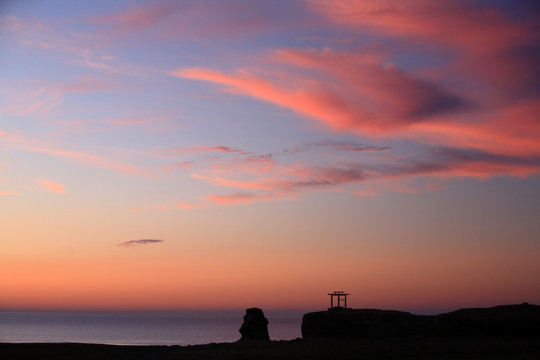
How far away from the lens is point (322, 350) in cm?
4297

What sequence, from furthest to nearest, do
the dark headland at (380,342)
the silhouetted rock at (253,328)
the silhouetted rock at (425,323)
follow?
the silhouetted rock at (253,328) → the silhouetted rock at (425,323) → the dark headland at (380,342)

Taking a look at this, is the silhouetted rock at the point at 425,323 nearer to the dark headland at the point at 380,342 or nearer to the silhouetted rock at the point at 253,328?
the dark headland at the point at 380,342

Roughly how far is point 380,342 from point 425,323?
15.8ft

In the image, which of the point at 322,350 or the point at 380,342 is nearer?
the point at 322,350

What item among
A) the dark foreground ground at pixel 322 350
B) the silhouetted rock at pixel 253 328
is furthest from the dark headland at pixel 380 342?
the silhouetted rock at pixel 253 328

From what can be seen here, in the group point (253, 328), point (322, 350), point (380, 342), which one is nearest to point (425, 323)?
point (380, 342)

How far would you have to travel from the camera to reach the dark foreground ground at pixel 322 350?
38125mm

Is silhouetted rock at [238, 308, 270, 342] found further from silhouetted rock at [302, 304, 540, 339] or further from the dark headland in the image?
silhouetted rock at [302, 304, 540, 339]

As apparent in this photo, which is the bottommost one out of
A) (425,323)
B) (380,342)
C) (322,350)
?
(322,350)

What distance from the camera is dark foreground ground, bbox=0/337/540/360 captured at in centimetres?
3812

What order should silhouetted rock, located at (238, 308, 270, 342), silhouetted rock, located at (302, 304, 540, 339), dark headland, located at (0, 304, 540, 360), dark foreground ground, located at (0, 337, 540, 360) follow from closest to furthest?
dark foreground ground, located at (0, 337, 540, 360) → dark headland, located at (0, 304, 540, 360) → silhouetted rock, located at (302, 304, 540, 339) → silhouetted rock, located at (238, 308, 270, 342)

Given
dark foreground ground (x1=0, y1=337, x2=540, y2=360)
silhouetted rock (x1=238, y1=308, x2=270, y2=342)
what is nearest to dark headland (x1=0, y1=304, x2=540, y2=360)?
dark foreground ground (x1=0, y1=337, x2=540, y2=360)

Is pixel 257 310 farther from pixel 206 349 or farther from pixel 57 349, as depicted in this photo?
pixel 57 349

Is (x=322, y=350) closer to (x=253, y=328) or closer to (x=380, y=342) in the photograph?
(x=380, y=342)
